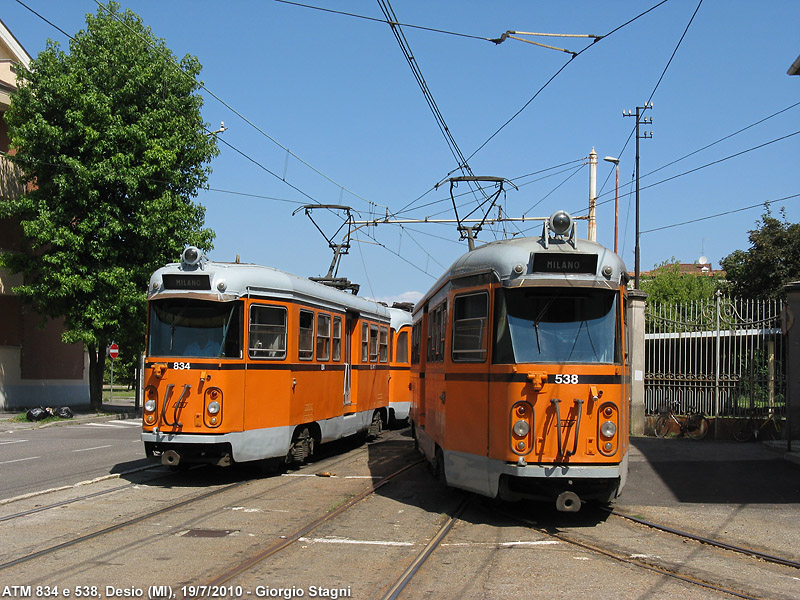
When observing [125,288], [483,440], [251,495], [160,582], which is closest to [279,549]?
[160,582]

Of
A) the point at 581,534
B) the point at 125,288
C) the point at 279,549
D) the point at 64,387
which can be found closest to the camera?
the point at 279,549

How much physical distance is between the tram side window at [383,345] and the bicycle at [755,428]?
7996mm

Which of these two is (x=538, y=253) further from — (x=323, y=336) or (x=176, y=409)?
(x=323, y=336)

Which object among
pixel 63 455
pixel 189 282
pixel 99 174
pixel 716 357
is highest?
pixel 99 174

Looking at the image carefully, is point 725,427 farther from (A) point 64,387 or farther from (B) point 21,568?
(A) point 64,387

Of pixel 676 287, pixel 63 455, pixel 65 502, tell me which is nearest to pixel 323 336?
pixel 65 502

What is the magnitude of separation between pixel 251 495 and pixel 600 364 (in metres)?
5.16

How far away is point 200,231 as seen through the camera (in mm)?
27875

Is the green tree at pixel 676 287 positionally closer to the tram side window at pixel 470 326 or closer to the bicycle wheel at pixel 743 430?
the bicycle wheel at pixel 743 430

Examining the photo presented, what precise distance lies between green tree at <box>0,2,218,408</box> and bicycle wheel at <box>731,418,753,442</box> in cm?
1807

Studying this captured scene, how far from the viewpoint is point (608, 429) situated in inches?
353

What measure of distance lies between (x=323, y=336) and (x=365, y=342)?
3.25 meters

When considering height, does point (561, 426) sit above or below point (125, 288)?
below

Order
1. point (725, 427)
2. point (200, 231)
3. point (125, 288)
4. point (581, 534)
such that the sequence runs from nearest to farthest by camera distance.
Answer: point (581, 534), point (725, 427), point (125, 288), point (200, 231)
